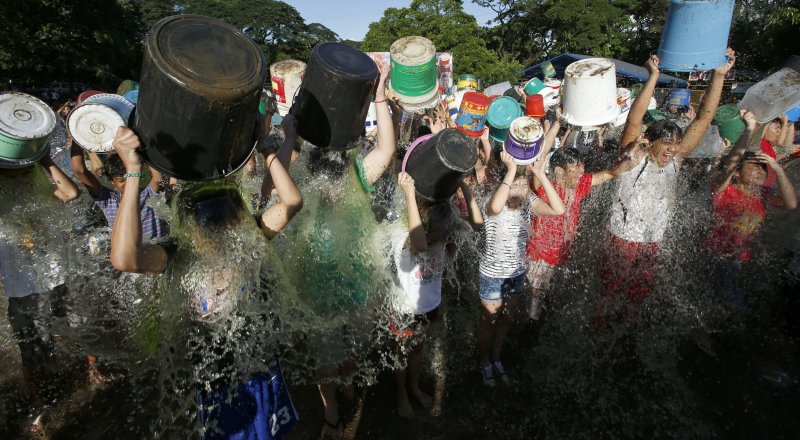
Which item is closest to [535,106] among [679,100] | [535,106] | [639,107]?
[535,106]

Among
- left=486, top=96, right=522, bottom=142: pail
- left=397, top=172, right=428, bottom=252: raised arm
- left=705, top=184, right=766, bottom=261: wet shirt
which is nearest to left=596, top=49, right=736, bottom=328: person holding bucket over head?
left=705, top=184, right=766, bottom=261: wet shirt

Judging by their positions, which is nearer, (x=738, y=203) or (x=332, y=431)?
(x=332, y=431)

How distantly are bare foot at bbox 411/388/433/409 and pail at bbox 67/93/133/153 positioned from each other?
272 cm

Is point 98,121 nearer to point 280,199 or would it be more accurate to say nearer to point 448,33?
point 280,199

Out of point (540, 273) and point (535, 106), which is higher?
point (535, 106)

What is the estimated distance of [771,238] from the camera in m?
4.15

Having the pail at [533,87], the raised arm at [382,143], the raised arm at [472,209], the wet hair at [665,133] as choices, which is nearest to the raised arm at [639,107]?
the wet hair at [665,133]

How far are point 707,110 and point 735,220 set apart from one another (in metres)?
1.03

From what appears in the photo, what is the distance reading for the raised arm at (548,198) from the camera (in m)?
3.02

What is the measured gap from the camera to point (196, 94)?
1.41m

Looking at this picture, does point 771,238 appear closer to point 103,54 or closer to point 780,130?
point 780,130

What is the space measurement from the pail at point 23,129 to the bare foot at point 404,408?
2719 millimetres

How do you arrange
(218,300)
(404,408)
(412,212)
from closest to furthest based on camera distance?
(218,300)
(412,212)
(404,408)

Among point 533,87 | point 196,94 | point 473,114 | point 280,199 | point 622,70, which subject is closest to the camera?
point 196,94
